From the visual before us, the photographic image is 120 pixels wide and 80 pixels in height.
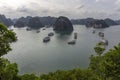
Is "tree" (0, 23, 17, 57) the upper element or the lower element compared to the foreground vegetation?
upper

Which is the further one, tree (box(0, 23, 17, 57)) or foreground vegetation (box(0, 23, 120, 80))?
foreground vegetation (box(0, 23, 120, 80))

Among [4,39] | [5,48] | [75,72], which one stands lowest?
[75,72]

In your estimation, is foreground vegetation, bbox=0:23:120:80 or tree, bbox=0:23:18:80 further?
foreground vegetation, bbox=0:23:120:80

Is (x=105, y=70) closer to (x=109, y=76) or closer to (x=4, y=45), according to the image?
(x=109, y=76)

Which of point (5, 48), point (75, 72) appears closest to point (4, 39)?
point (5, 48)

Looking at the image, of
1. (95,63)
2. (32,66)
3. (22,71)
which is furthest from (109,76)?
(32,66)

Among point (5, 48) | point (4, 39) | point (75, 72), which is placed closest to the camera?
point (5, 48)

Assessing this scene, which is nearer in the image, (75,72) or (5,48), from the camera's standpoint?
(5,48)

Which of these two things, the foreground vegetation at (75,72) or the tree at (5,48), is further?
the foreground vegetation at (75,72)

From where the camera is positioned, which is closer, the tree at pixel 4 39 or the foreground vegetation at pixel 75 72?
the tree at pixel 4 39

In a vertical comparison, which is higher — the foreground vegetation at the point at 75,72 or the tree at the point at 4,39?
the tree at the point at 4,39

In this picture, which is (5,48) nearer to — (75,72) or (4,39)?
(4,39)
